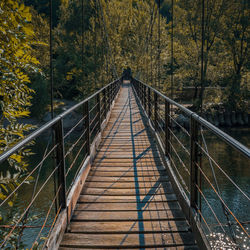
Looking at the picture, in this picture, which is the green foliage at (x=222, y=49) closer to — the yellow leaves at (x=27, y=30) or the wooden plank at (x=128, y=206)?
the wooden plank at (x=128, y=206)

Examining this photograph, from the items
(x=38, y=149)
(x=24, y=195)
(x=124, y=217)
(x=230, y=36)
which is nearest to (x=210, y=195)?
(x=24, y=195)

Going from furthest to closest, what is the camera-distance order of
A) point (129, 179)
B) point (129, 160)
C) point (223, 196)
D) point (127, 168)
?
point (223, 196) → point (129, 160) → point (127, 168) → point (129, 179)

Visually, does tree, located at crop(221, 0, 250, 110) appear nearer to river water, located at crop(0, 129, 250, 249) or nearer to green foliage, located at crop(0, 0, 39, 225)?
river water, located at crop(0, 129, 250, 249)

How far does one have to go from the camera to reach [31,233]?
7000 mm

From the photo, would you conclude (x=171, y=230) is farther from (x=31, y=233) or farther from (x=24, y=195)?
(x=24, y=195)

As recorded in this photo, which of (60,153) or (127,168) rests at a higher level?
(60,153)

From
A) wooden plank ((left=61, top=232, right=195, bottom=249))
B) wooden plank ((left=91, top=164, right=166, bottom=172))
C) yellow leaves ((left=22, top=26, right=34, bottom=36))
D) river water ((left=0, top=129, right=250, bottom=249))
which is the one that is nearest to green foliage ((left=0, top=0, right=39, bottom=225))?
yellow leaves ((left=22, top=26, right=34, bottom=36))

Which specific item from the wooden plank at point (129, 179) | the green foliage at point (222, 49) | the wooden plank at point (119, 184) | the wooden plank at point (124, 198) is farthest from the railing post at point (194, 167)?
the green foliage at point (222, 49)

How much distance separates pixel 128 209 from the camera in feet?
7.90

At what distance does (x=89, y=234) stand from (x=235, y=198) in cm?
668

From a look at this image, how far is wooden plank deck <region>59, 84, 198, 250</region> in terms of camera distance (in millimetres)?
1934

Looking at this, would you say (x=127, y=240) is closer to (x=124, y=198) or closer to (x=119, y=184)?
(x=124, y=198)

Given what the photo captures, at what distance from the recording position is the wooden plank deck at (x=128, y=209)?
193cm

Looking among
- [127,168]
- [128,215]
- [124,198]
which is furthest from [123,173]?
[128,215]
